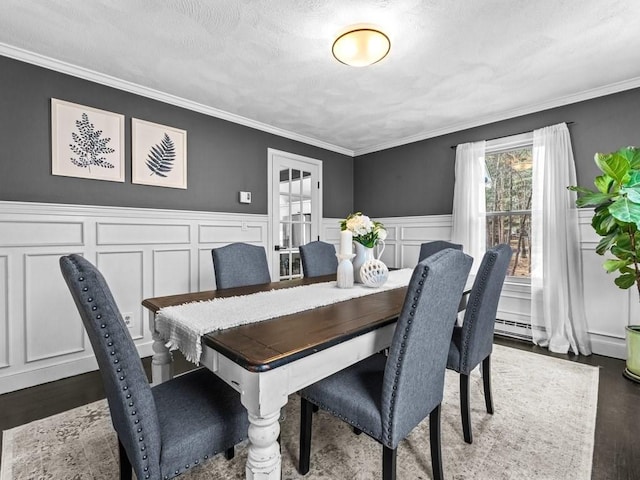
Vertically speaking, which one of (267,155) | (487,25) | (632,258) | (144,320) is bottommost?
(144,320)

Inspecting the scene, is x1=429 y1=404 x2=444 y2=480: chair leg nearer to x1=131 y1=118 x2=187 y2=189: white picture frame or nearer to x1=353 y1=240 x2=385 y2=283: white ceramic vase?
x1=353 y1=240 x2=385 y2=283: white ceramic vase

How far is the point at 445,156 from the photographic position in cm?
396

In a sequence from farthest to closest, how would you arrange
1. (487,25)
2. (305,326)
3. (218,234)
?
(218,234) → (487,25) → (305,326)

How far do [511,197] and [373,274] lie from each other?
247 cm

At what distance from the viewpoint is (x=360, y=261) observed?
2121mm

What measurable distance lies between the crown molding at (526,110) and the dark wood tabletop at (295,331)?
2.87 meters

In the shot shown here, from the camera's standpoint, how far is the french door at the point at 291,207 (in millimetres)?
3938

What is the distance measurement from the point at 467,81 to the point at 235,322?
2750 millimetres

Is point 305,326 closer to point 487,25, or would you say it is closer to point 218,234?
point 487,25

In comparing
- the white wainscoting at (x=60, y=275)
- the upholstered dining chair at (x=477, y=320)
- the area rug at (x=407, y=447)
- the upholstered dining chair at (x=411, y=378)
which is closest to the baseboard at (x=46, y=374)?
the white wainscoting at (x=60, y=275)

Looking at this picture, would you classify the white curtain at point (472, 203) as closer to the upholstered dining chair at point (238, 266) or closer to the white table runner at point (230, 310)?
the white table runner at point (230, 310)

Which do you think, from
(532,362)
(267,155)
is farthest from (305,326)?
(267,155)

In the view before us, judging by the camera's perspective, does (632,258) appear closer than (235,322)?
No

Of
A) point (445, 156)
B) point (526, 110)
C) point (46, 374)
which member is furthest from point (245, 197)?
point (526, 110)
